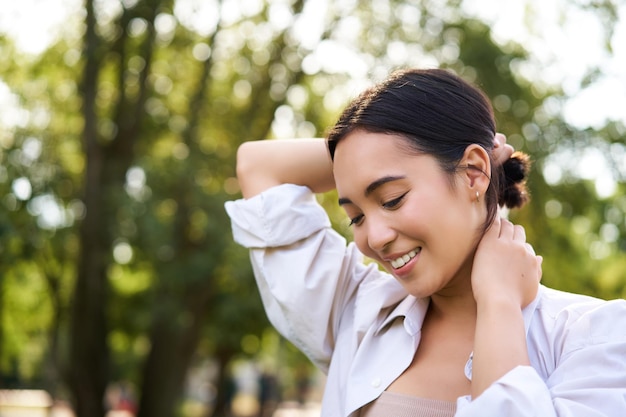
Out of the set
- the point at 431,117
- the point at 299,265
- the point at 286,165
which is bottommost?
the point at 299,265

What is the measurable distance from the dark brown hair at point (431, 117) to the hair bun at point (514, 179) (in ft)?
0.11

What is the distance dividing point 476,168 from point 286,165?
685mm

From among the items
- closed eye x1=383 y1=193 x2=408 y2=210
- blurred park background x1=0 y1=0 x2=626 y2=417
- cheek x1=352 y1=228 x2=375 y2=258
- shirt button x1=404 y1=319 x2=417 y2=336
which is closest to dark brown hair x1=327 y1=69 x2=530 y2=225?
closed eye x1=383 y1=193 x2=408 y2=210

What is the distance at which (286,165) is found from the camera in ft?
8.36

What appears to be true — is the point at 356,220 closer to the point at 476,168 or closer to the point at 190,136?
the point at 476,168

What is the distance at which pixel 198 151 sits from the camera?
526 inches

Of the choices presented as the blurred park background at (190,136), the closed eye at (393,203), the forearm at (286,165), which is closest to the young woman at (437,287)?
the closed eye at (393,203)

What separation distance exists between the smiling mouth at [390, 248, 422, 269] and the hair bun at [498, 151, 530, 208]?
0.36 m

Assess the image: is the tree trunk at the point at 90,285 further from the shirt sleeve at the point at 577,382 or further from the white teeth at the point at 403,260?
the shirt sleeve at the point at 577,382

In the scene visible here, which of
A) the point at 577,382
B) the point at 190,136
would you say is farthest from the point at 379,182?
the point at 190,136

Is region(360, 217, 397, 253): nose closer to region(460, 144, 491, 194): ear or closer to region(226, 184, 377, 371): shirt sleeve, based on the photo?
region(460, 144, 491, 194): ear

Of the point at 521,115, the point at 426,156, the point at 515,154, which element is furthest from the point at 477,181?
the point at 521,115

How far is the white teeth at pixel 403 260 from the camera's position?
1990 mm

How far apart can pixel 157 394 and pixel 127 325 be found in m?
5.65
